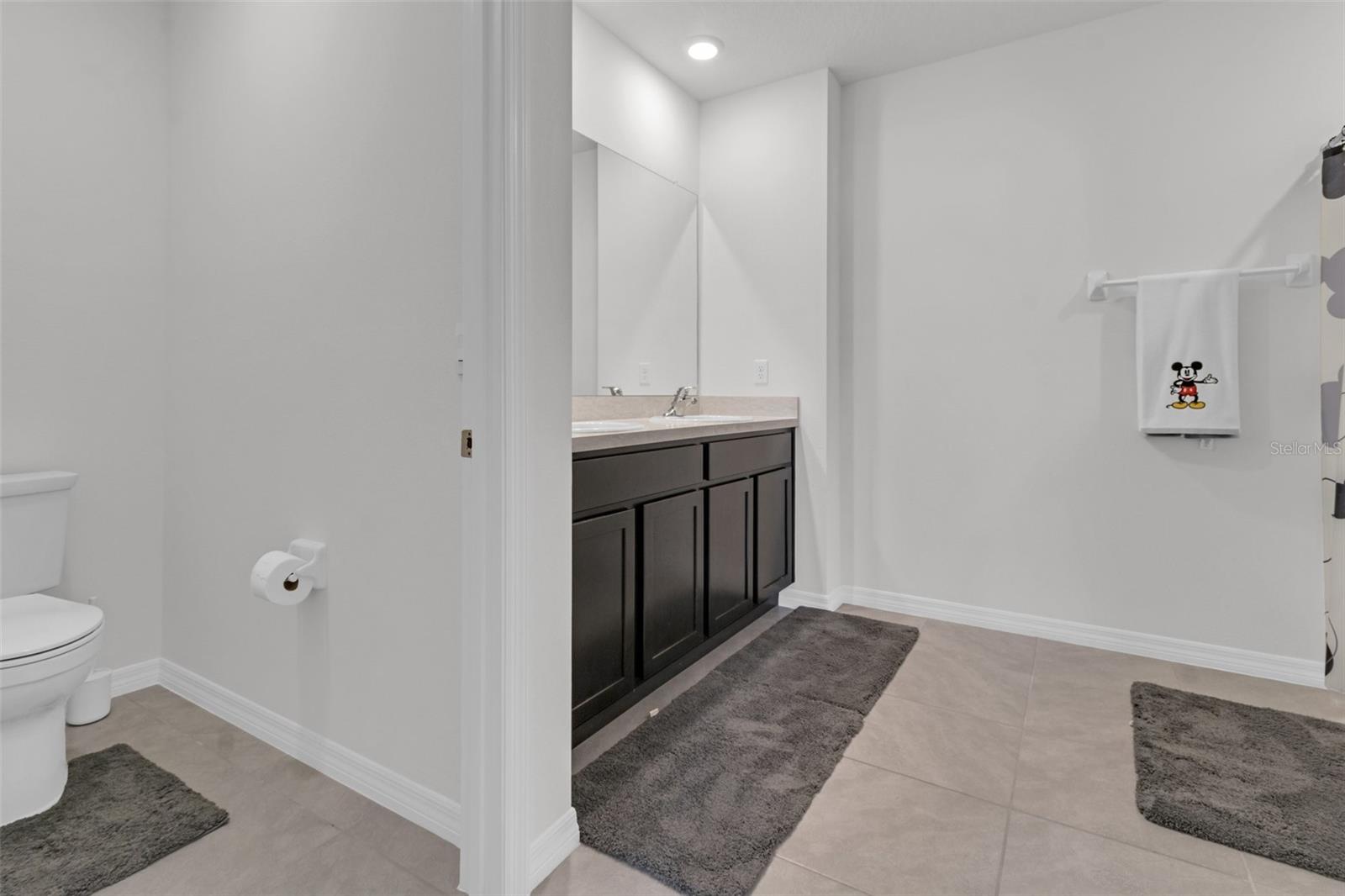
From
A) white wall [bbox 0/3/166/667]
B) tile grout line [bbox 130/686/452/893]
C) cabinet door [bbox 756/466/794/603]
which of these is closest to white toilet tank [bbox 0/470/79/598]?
white wall [bbox 0/3/166/667]

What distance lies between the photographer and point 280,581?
1.64 metres

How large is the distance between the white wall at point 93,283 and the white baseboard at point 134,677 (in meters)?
0.02

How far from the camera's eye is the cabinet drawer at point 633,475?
173 cm

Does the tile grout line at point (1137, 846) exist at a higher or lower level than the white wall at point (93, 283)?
lower

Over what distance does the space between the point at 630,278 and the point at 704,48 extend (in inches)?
38.5

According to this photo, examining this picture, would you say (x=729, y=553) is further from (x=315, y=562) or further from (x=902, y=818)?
(x=315, y=562)

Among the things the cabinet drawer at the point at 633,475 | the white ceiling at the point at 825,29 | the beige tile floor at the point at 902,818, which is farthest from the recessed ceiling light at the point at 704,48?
the beige tile floor at the point at 902,818

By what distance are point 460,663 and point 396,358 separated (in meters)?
0.71

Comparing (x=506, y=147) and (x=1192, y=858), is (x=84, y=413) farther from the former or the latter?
(x=1192, y=858)

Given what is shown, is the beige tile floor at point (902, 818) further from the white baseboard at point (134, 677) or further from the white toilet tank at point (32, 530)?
the white toilet tank at point (32, 530)

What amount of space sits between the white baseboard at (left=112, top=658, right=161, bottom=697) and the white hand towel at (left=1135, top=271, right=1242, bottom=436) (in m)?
3.57

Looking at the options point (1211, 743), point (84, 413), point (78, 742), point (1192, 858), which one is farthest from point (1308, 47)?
point (78, 742)

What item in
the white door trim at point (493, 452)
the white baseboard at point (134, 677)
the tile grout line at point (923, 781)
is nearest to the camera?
the white door trim at point (493, 452)

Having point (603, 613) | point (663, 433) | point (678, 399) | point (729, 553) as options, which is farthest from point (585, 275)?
point (603, 613)
